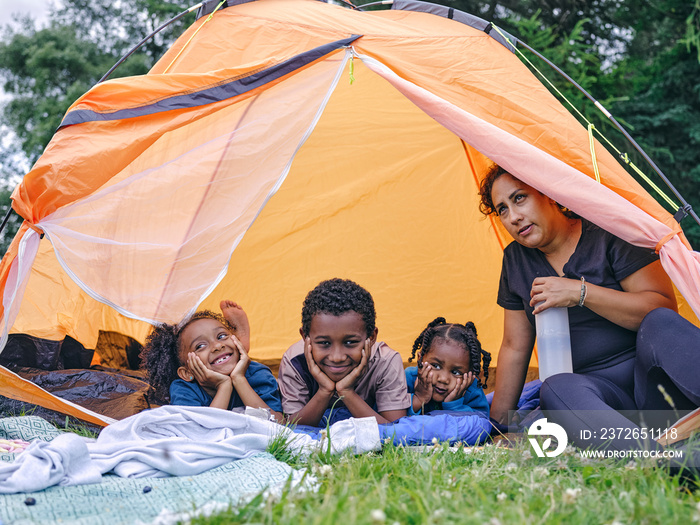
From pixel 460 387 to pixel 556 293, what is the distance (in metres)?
0.59

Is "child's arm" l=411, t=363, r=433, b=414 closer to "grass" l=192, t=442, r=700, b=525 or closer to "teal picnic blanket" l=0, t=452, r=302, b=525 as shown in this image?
"grass" l=192, t=442, r=700, b=525

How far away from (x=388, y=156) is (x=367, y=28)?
94 cm

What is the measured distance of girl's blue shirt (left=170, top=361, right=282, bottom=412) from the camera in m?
2.20

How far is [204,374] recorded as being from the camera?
2160 millimetres

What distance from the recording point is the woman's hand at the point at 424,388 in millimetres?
2273

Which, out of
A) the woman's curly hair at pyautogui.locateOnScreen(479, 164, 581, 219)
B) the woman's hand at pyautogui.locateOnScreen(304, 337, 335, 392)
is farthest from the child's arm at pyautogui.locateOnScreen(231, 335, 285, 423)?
the woman's curly hair at pyautogui.locateOnScreen(479, 164, 581, 219)

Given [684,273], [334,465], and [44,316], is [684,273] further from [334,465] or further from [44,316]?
[44,316]

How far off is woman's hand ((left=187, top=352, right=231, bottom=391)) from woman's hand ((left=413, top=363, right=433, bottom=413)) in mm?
683

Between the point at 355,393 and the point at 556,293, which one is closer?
the point at 556,293

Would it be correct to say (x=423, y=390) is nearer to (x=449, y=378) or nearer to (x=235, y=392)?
(x=449, y=378)

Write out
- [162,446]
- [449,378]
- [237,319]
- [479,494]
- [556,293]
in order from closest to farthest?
[479,494] < [162,446] < [556,293] < [449,378] < [237,319]

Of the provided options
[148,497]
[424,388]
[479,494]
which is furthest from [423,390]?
[148,497]

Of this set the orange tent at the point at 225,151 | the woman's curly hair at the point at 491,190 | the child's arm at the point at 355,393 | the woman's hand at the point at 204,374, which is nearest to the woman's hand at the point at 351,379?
the child's arm at the point at 355,393

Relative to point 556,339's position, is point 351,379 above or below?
below
